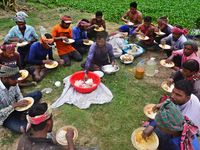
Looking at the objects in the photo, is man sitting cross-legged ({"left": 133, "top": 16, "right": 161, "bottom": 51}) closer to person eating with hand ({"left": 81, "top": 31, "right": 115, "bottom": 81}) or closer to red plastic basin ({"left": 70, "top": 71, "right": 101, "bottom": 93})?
person eating with hand ({"left": 81, "top": 31, "right": 115, "bottom": 81})

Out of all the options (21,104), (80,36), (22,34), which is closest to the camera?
(21,104)

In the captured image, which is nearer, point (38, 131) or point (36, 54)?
point (38, 131)

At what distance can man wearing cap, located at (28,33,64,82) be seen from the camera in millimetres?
4555

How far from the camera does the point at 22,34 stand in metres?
5.16

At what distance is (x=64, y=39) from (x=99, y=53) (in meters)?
1.53

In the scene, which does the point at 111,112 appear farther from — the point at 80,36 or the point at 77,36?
the point at 80,36

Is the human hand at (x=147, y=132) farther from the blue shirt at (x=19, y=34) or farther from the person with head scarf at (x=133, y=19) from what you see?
the person with head scarf at (x=133, y=19)

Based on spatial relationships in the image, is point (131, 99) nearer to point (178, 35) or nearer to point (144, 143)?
point (144, 143)

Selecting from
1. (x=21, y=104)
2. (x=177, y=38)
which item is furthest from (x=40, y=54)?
(x=177, y=38)

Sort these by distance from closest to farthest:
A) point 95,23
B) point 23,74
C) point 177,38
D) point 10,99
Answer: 1. point 10,99
2. point 23,74
3. point 177,38
4. point 95,23

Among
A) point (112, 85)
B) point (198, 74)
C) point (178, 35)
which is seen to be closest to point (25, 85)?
point (112, 85)

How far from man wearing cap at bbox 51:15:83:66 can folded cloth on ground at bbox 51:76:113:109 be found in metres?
1.70

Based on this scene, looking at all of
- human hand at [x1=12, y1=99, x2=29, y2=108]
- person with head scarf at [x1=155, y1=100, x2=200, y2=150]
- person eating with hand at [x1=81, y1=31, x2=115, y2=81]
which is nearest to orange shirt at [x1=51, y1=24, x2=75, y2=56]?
person eating with hand at [x1=81, y1=31, x2=115, y2=81]

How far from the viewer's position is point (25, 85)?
4469mm
